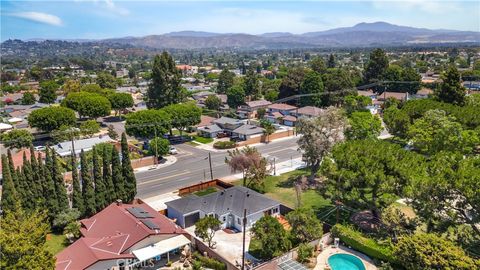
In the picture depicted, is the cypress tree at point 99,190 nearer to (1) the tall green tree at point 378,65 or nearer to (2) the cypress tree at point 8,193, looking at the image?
(2) the cypress tree at point 8,193

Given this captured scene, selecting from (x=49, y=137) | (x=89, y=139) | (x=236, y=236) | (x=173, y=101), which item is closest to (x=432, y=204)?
(x=236, y=236)

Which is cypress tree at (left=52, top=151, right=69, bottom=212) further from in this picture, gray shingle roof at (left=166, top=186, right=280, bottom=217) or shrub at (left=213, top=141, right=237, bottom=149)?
shrub at (left=213, top=141, right=237, bottom=149)

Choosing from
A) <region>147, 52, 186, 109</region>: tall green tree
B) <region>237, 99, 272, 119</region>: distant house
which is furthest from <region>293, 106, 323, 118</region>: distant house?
<region>147, 52, 186, 109</region>: tall green tree

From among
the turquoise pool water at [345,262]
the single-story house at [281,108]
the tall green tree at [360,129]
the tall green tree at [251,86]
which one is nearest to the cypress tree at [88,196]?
the turquoise pool water at [345,262]

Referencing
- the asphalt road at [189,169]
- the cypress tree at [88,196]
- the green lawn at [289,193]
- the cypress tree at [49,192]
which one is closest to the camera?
the cypress tree at [49,192]

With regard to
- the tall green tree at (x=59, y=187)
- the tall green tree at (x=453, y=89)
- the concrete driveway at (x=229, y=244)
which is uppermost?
the tall green tree at (x=453, y=89)

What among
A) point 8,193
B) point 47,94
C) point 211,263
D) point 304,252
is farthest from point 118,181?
point 47,94
